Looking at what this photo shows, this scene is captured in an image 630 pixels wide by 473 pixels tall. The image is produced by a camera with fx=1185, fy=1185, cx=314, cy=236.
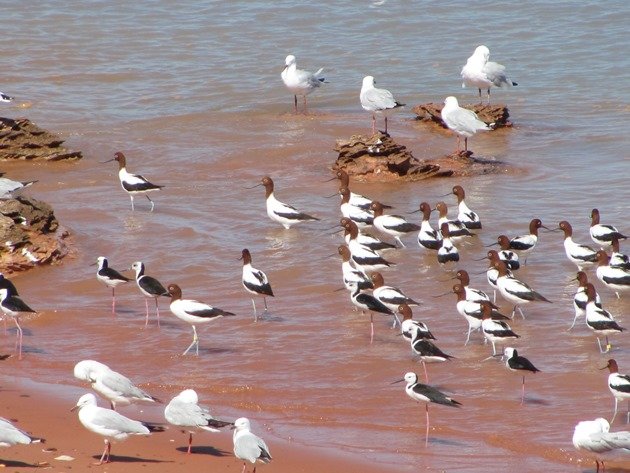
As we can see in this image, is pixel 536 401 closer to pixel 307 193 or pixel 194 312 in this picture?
pixel 194 312

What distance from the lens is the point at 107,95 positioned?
23844 millimetres

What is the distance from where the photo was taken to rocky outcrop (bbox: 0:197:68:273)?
1355 cm

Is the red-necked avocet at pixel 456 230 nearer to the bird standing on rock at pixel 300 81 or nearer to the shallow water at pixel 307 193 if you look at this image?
the shallow water at pixel 307 193

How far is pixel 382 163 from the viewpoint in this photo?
18031 millimetres

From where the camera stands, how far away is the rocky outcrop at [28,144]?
62.5 ft

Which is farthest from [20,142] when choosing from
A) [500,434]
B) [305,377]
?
[500,434]

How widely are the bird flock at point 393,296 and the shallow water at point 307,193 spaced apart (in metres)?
0.22

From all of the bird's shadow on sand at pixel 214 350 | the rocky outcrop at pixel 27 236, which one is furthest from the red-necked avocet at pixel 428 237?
the rocky outcrop at pixel 27 236

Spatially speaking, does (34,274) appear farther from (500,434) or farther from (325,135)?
(325,135)

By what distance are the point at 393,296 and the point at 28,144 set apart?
9.08 metres

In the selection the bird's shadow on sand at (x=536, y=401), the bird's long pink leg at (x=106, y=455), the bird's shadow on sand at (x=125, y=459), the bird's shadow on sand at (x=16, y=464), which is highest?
the bird's shadow on sand at (x=16, y=464)

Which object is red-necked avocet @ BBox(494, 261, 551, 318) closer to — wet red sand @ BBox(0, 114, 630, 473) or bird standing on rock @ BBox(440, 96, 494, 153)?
wet red sand @ BBox(0, 114, 630, 473)

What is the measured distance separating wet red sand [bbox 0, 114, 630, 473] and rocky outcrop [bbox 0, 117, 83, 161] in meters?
0.41

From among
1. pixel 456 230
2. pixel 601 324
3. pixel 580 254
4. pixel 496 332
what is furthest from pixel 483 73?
pixel 496 332
